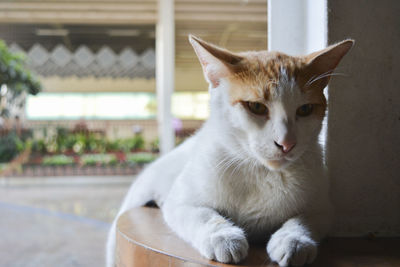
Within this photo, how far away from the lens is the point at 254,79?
70 cm

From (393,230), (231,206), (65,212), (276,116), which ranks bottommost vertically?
(65,212)

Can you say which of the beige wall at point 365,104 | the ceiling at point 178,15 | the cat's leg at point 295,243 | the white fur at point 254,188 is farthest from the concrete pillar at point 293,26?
the ceiling at point 178,15

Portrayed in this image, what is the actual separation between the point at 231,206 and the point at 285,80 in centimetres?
28

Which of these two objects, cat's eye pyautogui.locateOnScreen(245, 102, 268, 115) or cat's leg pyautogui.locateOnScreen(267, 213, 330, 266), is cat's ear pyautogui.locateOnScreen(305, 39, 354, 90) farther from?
cat's leg pyautogui.locateOnScreen(267, 213, 330, 266)

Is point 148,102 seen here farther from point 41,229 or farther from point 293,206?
point 293,206

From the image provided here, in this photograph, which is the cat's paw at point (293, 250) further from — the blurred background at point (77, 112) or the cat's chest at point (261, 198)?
the blurred background at point (77, 112)

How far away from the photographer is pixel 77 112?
8.88 metres

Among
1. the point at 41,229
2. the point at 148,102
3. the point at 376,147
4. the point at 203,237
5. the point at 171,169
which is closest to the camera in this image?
the point at 203,237

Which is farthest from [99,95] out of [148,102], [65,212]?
[65,212]

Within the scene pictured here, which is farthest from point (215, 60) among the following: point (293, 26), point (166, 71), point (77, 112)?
point (77, 112)

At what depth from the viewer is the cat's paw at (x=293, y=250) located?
1.98ft

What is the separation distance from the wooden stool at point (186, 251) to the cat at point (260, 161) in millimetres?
25

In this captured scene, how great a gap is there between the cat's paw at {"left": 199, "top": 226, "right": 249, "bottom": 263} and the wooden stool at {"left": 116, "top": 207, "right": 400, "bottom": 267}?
1cm

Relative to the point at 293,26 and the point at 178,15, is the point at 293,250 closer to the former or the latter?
the point at 293,26
